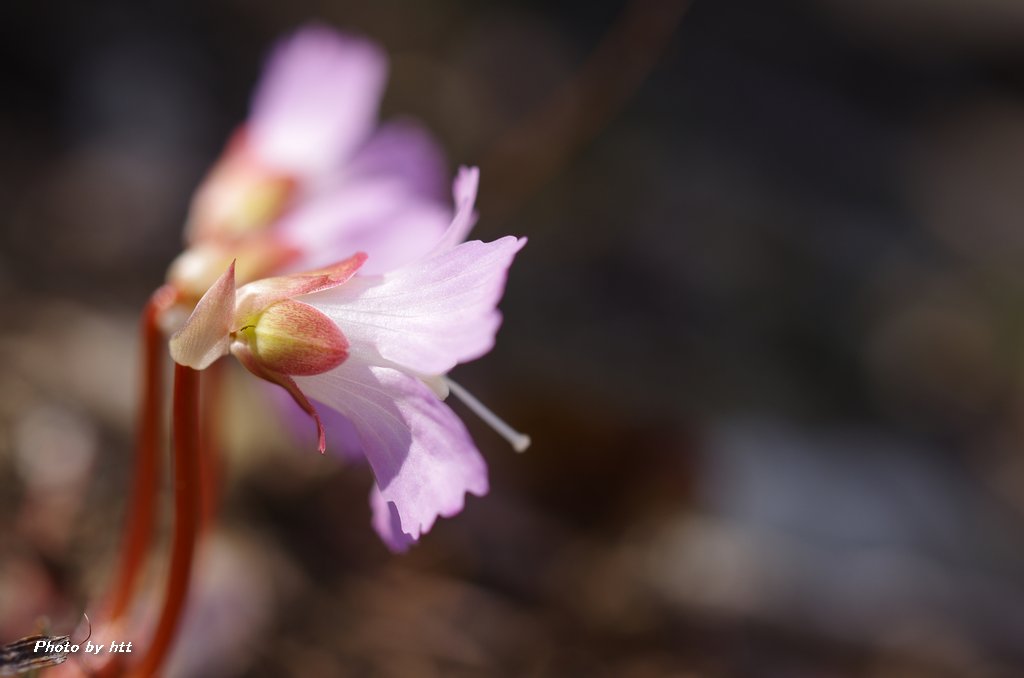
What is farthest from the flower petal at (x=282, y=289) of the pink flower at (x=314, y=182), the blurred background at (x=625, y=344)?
the blurred background at (x=625, y=344)

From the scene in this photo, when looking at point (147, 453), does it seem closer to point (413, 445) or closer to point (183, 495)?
point (183, 495)

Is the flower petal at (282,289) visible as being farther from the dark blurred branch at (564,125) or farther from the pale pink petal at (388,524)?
the dark blurred branch at (564,125)

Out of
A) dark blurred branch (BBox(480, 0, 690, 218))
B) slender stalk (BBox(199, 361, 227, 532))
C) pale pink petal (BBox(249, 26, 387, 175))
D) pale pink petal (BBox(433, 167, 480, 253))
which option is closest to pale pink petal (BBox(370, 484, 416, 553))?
pale pink petal (BBox(433, 167, 480, 253))

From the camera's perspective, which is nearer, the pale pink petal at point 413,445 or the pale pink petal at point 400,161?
the pale pink petal at point 413,445

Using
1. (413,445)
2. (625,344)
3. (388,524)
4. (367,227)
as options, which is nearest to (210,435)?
(367,227)

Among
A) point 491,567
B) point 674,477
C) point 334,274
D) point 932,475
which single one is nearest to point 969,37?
point 932,475

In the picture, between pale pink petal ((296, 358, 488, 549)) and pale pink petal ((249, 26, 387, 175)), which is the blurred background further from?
pale pink petal ((296, 358, 488, 549))
